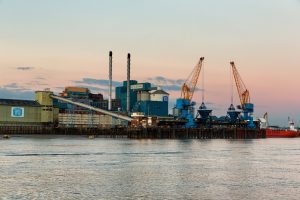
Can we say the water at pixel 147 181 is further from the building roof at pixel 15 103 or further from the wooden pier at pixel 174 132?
the building roof at pixel 15 103

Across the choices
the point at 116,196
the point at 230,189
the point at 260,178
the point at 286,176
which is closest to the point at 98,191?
the point at 116,196

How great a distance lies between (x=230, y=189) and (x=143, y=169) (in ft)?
48.4

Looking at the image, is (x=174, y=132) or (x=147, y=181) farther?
(x=174, y=132)

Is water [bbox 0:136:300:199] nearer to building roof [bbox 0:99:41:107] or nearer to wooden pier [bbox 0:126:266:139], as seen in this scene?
wooden pier [bbox 0:126:266:139]

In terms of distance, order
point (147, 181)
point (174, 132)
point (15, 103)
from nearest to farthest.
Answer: point (147, 181) < point (174, 132) < point (15, 103)

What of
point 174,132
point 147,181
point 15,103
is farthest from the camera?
point 15,103

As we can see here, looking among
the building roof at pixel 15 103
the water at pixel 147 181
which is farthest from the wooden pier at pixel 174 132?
the water at pixel 147 181

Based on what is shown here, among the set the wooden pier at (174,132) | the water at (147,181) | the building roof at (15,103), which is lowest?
the water at (147,181)

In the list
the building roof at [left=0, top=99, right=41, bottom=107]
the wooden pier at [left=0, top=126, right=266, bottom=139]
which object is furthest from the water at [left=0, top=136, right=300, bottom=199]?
the building roof at [left=0, top=99, right=41, bottom=107]

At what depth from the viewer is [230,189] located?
3409 cm

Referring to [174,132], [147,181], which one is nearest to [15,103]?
[174,132]

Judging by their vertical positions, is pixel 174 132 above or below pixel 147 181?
above

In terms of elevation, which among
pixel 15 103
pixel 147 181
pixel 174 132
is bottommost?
pixel 147 181

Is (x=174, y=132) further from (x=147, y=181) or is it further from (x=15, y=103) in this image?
(x=147, y=181)
